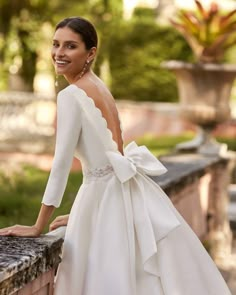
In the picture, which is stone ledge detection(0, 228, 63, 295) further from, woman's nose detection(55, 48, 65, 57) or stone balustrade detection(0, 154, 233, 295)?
woman's nose detection(55, 48, 65, 57)

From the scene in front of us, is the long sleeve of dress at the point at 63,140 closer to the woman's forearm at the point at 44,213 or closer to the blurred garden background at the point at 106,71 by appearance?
the woman's forearm at the point at 44,213

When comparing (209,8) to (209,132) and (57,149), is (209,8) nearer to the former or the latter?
(209,132)

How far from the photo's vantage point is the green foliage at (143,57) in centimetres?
2234

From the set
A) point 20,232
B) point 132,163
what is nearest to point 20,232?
point 20,232

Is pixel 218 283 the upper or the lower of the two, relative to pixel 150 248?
lower

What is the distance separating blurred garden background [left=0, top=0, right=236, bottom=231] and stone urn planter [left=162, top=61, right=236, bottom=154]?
372cm

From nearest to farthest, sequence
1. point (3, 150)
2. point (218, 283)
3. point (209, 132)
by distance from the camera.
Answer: point (218, 283)
point (209, 132)
point (3, 150)

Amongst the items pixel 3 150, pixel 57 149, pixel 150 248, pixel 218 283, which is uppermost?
pixel 57 149

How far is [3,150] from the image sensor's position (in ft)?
55.9

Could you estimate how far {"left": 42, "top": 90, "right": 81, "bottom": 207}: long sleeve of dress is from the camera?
11.8 feet

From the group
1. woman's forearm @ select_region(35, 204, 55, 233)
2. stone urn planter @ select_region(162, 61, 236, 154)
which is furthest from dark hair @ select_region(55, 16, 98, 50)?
stone urn planter @ select_region(162, 61, 236, 154)

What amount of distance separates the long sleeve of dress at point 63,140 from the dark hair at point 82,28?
23 cm

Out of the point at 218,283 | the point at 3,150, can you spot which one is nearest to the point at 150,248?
the point at 218,283

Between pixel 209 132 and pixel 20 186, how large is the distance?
2437 mm
